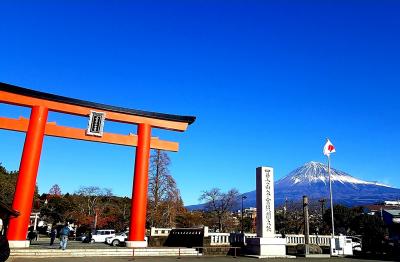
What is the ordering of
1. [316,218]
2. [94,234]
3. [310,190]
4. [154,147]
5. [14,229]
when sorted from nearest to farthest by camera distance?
1. [14,229]
2. [154,147]
3. [94,234]
4. [316,218]
5. [310,190]

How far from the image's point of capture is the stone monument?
17984 mm

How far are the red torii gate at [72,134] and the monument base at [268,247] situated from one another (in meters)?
6.37

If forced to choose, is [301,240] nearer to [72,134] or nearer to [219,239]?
[219,239]

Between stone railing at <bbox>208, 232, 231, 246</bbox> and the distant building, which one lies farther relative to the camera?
the distant building

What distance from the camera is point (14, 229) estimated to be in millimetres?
17156

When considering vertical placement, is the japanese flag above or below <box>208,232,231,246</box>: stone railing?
above

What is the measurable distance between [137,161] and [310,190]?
594ft

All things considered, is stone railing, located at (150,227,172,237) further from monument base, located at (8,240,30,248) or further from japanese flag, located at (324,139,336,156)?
japanese flag, located at (324,139,336,156)

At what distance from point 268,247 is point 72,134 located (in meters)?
12.8

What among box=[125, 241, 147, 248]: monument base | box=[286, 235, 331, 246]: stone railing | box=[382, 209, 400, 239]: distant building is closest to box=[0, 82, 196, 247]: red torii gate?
box=[125, 241, 147, 248]: monument base

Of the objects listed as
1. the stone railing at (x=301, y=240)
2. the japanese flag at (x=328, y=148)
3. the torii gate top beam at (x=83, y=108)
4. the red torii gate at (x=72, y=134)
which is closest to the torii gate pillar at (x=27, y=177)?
the red torii gate at (x=72, y=134)

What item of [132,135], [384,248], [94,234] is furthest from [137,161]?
[384,248]

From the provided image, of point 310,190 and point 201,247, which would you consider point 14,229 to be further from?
point 310,190

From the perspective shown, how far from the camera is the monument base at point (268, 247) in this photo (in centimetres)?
1786
